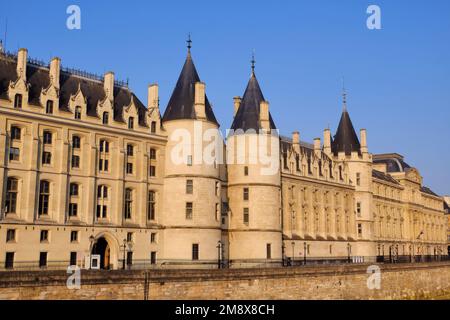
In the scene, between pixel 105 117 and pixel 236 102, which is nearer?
pixel 105 117

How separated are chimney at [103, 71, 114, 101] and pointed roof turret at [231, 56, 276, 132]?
16547 millimetres

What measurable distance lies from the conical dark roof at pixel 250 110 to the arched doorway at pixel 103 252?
2136cm

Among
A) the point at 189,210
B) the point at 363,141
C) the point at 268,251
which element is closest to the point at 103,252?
the point at 189,210

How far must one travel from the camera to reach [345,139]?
90.2 metres

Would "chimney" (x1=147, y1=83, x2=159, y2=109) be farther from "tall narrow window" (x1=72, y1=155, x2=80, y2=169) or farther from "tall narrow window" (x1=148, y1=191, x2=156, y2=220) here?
"tall narrow window" (x1=72, y1=155, x2=80, y2=169)

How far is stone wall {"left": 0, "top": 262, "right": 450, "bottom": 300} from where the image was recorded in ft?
107

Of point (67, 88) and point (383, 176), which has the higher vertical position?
point (67, 88)

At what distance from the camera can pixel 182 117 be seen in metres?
59.8

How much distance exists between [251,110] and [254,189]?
364 inches

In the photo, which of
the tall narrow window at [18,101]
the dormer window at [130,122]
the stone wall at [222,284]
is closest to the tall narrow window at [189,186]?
the dormer window at [130,122]

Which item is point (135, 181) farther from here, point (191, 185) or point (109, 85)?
point (109, 85)

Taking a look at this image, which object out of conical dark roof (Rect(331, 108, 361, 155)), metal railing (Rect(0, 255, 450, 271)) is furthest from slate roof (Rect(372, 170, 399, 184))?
metal railing (Rect(0, 255, 450, 271))

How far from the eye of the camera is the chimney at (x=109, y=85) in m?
56.3

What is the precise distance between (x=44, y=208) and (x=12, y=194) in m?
3.04
